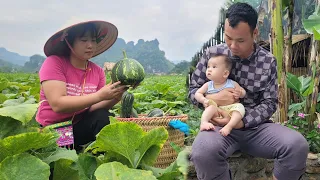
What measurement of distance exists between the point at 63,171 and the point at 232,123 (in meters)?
1.35

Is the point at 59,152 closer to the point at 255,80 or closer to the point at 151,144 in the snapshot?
the point at 151,144

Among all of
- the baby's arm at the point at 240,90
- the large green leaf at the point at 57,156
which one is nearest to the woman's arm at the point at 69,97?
the baby's arm at the point at 240,90

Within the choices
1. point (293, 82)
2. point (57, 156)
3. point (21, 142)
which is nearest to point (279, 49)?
point (293, 82)

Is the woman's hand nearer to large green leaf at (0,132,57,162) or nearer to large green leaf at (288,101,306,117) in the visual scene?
large green leaf at (0,132,57,162)

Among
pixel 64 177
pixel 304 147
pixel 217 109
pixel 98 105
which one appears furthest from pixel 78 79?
pixel 64 177

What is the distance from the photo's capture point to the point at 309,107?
127 inches

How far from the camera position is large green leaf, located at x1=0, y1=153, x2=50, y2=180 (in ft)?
2.75

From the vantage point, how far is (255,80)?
2.34 meters

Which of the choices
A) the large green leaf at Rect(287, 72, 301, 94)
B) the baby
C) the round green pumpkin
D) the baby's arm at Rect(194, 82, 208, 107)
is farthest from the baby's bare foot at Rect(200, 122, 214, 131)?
the large green leaf at Rect(287, 72, 301, 94)

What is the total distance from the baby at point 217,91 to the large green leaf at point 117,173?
1310 mm

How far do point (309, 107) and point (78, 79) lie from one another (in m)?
1.83

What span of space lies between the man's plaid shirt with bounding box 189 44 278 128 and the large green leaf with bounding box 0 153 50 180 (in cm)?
158

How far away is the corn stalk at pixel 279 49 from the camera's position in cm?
327

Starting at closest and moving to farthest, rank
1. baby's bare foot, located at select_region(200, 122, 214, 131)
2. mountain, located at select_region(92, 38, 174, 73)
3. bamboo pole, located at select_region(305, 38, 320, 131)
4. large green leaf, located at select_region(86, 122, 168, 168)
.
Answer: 1. large green leaf, located at select_region(86, 122, 168, 168)
2. baby's bare foot, located at select_region(200, 122, 214, 131)
3. bamboo pole, located at select_region(305, 38, 320, 131)
4. mountain, located at select_region(92, 38, 174, 73)
